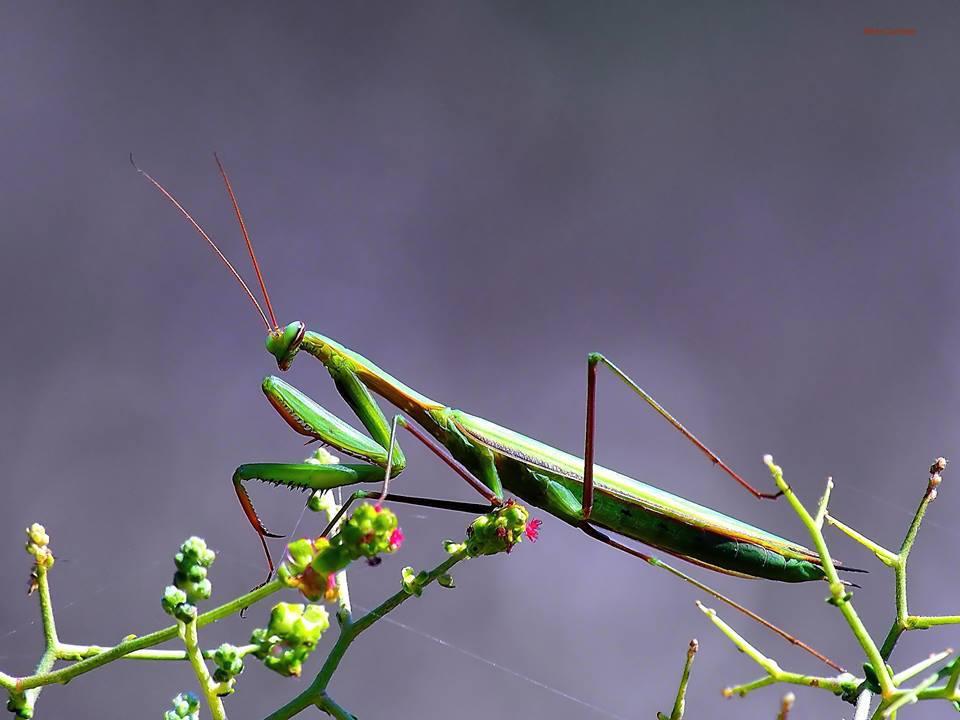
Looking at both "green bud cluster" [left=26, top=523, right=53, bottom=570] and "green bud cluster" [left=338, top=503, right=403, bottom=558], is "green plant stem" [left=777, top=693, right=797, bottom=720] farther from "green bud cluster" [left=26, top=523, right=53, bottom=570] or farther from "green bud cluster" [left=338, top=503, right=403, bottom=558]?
"green bud cluster" [left=26, top=523, right=53, bottom=570]

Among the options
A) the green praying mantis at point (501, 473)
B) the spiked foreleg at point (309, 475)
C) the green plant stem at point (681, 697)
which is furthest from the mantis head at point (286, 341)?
the green plant stem at point (681, 697)

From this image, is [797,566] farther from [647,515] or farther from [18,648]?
[18,648]

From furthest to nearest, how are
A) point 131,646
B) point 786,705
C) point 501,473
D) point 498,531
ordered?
point 501,473, point 498,531, point 131,646, point 786,705

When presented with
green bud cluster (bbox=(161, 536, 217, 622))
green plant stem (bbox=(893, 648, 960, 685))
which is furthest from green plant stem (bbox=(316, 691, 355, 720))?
green plant stem (bbox=(893, 648, 960, 685))

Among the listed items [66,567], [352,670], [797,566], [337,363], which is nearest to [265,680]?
[352,670]

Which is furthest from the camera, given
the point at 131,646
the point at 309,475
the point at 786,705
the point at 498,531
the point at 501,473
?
the point at 501,473

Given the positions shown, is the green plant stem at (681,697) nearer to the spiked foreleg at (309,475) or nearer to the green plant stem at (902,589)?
the green plant stem at (902,589)

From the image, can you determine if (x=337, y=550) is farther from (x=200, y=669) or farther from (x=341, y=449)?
(x=341, y=449)

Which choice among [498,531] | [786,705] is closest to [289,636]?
[498,531]
